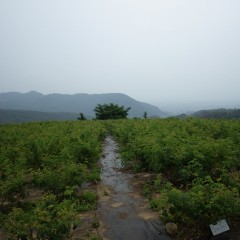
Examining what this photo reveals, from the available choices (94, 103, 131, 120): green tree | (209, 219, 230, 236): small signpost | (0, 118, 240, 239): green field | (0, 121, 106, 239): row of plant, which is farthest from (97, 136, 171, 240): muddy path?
(94, 103, 131, 120): green tree

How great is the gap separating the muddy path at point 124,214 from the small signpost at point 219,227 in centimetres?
→ 102

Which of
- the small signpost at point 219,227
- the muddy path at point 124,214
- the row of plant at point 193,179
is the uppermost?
the row of plant at point 193,179

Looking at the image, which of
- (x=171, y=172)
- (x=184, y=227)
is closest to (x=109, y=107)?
(x=171, y=172)

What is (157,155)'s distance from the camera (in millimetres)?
9312

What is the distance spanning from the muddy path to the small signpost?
1.02 metres

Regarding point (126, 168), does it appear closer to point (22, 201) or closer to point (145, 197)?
point (145, 197)

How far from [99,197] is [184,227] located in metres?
3.29

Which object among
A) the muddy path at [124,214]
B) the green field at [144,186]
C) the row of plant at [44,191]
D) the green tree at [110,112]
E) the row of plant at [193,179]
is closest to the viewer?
the row of plant at [44,191]

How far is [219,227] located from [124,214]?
2.66 m

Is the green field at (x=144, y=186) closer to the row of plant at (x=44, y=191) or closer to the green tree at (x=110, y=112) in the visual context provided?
the row of plant at (x=44, y=191)

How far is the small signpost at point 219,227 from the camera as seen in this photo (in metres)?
5.96

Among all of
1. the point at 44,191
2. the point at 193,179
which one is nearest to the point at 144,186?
the point at 193,179

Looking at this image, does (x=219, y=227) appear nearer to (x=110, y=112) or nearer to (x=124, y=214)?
(x=124, y=214)

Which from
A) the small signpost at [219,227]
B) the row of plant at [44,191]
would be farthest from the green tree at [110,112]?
the small signpost at [219,227]
